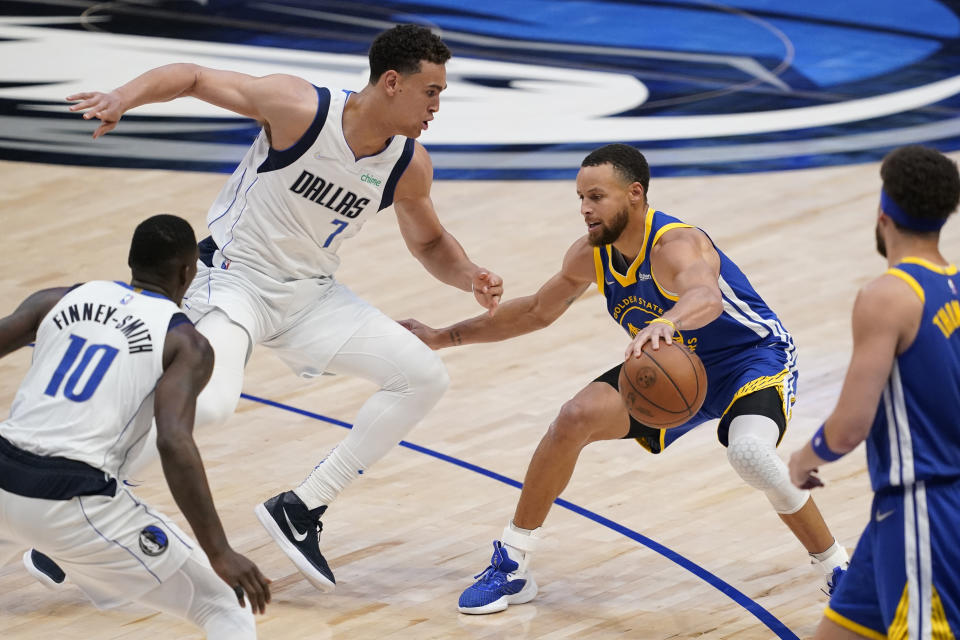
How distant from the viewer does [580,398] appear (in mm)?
5469

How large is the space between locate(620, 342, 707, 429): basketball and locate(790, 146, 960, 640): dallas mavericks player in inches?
45.9

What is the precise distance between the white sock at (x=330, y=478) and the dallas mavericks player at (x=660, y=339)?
0.69 meters

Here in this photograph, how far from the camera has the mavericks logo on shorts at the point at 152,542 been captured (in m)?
4.11

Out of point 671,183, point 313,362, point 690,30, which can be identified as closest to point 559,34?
point 690,30

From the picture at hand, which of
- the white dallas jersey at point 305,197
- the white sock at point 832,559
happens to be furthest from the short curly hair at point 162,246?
the white sock at point 832,559

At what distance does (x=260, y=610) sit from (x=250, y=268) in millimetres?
2146

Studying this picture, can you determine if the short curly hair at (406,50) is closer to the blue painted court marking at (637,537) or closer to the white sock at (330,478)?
the white sock at (330,478)

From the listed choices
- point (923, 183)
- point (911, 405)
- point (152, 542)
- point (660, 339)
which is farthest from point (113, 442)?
point (923, 183)

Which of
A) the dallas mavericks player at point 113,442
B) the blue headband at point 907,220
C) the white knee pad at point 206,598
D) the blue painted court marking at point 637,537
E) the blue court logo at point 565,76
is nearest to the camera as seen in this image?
the blue headband at point 907,220

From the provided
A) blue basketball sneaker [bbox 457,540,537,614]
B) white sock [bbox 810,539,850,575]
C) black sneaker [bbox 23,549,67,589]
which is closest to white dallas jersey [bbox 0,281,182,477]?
black sneaker [bbox 23,549,67,589]

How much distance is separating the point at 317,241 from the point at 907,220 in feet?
9.24

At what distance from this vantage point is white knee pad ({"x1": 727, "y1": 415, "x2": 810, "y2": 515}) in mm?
5121

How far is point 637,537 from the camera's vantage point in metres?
6.18

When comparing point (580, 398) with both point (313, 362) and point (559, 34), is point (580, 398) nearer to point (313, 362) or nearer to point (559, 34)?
point (313, 362)
